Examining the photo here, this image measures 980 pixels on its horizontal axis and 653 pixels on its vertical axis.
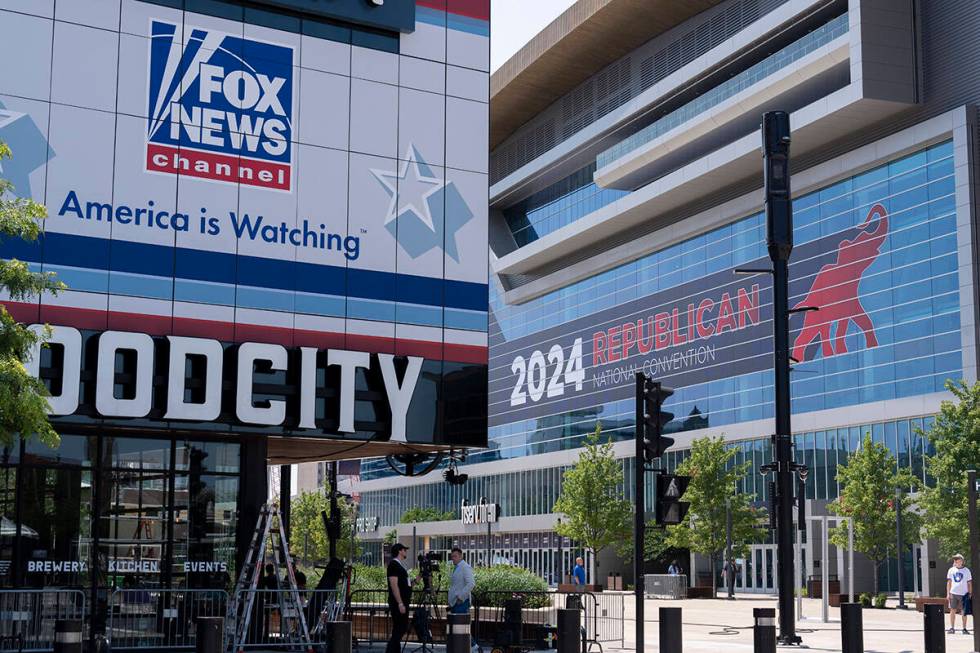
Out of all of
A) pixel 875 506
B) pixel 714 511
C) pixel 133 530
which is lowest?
pixel 133 530

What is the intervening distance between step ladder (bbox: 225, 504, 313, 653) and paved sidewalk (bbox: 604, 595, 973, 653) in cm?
675

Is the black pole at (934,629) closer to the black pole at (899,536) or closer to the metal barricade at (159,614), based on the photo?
the metal barricade at (159,614)

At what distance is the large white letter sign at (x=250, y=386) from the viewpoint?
22.3 meters

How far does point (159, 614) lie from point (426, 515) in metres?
91.3

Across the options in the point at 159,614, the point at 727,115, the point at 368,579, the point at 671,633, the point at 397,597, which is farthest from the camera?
the point at 727,115

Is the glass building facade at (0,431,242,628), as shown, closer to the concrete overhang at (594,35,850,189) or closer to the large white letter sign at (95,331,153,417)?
the large white letter sign at (95,331,153,417)

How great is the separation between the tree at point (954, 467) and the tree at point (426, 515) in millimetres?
67892

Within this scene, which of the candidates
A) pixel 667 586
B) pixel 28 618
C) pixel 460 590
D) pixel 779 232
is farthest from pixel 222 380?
pixel 667 586

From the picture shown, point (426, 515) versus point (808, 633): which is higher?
point (426, 515)

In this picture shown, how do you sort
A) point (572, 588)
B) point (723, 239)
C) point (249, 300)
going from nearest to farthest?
point (249, 300) → point (572, 588) → point (723, 239)

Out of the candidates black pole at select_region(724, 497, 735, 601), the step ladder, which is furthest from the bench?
the step ladder

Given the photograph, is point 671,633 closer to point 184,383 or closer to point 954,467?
point 184,383

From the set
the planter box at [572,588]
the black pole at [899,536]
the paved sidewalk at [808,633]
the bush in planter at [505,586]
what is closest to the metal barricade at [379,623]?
the bush in planter at [505,586]

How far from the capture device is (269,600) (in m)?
21.4
